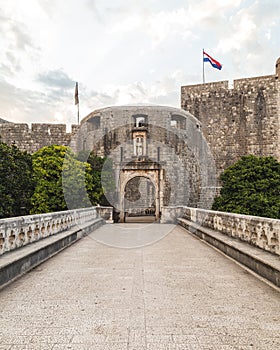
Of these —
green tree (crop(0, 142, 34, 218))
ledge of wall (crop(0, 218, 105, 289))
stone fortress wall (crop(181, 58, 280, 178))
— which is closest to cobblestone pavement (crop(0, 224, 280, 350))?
ledge of wall (crop(0, 218, 105, 289))

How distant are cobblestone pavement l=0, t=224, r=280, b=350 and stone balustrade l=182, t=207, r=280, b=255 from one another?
1.72 ft

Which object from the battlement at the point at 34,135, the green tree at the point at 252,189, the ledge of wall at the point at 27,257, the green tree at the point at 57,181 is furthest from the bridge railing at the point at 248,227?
the battlement at the point at 34,135

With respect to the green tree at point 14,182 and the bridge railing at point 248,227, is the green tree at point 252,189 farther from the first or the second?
the green tree at point 14,182

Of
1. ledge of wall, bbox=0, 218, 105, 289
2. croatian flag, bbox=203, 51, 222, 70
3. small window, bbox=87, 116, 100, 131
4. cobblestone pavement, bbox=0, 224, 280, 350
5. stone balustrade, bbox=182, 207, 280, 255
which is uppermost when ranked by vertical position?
croatian flag, bbox=203, 51, 222, 70

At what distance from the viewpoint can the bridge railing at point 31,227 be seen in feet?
15.0

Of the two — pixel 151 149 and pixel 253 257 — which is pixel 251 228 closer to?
pixel 253 257

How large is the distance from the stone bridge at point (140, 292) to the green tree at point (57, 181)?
6709 mm

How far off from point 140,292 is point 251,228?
8.30 feet

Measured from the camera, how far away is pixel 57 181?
14094 mm

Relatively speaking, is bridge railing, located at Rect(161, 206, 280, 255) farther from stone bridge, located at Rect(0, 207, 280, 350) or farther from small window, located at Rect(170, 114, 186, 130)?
small window, located at Rect(170, 114, 186, 130)

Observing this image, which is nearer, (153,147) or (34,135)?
(153,147)

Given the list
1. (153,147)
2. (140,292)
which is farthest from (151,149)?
(140,292)

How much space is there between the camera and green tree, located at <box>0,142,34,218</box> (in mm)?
10969

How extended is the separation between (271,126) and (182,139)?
30.6ft
